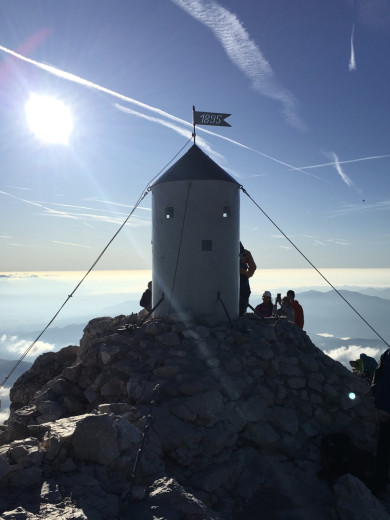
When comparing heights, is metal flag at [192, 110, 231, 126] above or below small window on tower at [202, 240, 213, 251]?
above

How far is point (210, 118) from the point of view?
465 inches

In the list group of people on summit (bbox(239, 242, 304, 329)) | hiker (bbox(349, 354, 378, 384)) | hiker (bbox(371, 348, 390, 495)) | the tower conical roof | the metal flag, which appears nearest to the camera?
hiker (bbox(371, 348, 390, 495))

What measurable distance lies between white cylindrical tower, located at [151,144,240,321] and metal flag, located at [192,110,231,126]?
5.26 ft

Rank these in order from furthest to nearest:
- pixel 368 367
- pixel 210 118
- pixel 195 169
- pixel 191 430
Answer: pixel 210 118
pixel 368 367
pixel 195 169
pixel 191 430

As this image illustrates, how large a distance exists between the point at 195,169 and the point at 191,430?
7384 mm

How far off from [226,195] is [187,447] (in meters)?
7.09

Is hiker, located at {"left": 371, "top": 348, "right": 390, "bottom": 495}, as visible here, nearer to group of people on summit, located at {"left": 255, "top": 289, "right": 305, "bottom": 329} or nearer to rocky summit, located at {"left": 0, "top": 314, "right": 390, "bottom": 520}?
rocky summit, located at {"left": 0, "top": 314, "right": 390, "bottom": 520}

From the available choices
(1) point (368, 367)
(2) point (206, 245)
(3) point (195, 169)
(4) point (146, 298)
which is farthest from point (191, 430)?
(3) point (195, 169)

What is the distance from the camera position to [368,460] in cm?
840

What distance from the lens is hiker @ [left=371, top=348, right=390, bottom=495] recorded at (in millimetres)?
8219

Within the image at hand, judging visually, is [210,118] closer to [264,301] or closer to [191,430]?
[264,301]

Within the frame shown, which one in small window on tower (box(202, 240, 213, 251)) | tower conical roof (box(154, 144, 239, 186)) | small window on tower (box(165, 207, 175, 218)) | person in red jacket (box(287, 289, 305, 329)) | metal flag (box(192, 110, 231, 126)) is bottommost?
person in red jacket (box(287, 289, 305, 329))

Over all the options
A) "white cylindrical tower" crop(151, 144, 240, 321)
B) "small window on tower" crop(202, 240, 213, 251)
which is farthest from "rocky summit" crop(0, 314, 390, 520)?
"small window on tower" crop(202, 240, 213, 251)

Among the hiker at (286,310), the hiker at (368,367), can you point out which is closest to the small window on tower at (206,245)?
the hiker at (286,310)
